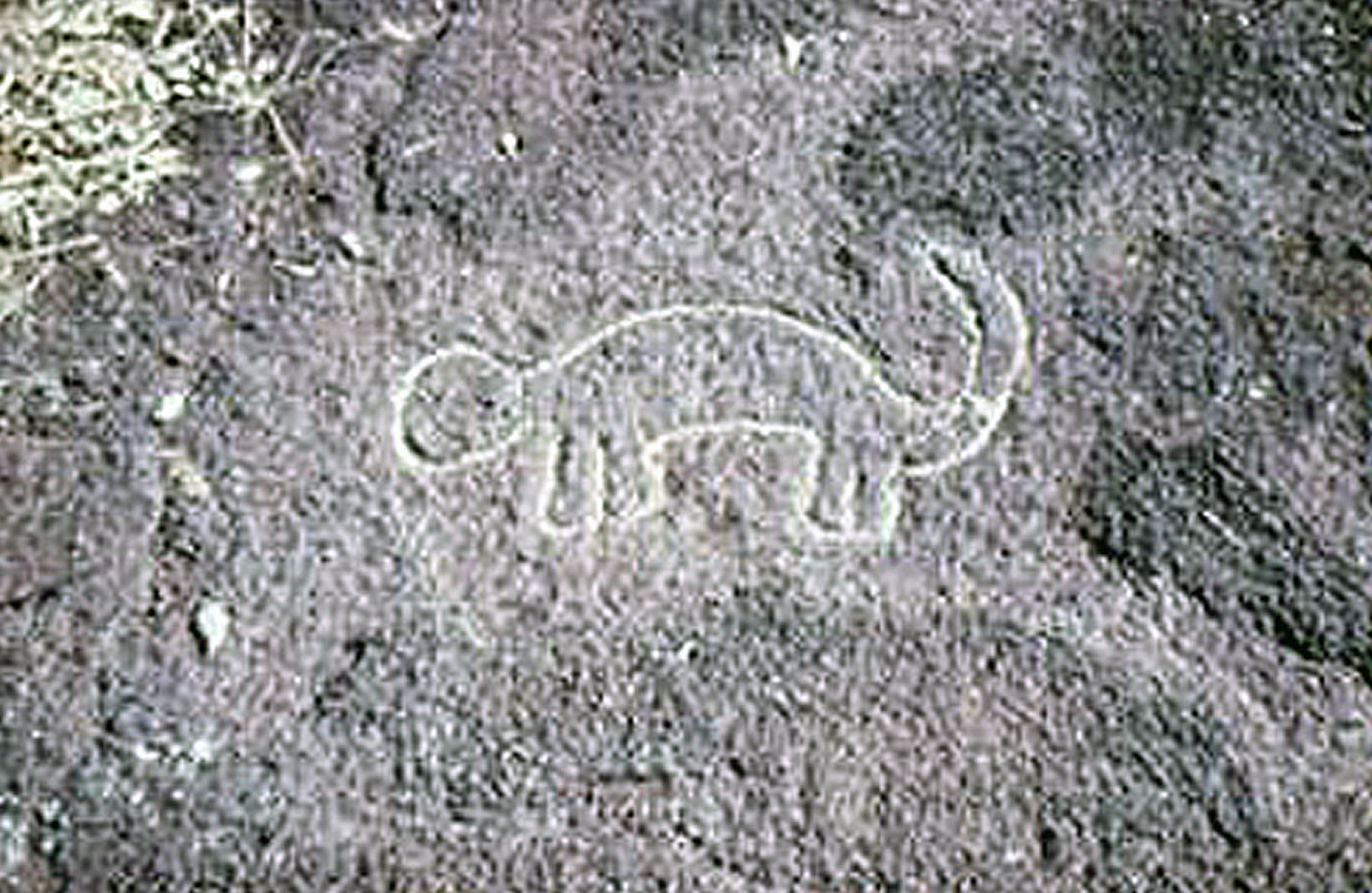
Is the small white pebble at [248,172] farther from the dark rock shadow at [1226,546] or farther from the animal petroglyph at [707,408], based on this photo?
the dark rock shadow at [1226,546]

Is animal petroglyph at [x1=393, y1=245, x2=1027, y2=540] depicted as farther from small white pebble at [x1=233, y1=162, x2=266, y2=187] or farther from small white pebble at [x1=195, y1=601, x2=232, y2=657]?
small white pebble at [x1=233, y1=162, x2=266, y2=187]

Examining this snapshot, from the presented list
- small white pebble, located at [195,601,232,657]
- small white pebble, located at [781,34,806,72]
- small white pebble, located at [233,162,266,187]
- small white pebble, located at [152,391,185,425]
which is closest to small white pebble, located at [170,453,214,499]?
small white pebble, located at [152,391,185,425]

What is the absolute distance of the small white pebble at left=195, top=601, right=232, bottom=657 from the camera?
7.58ft

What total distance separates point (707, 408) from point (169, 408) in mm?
701

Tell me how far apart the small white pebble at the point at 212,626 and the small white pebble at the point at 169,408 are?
279 millimetres

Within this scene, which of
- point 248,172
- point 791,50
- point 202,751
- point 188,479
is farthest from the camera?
point 791,50

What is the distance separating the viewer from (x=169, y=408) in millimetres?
2486

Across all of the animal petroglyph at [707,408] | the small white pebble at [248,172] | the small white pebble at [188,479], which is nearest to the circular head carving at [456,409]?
the animal petroglyph at [707,408]

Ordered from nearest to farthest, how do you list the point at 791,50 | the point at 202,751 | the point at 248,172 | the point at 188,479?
the point at 202,751, the point at 188,479, the point at 248,172, the point at 791,50

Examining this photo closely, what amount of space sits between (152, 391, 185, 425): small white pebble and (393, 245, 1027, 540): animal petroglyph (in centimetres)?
28

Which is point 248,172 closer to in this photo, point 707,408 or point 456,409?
point 456,409

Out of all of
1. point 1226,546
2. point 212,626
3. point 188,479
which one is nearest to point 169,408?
point 188,479

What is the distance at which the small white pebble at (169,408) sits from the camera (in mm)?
2480

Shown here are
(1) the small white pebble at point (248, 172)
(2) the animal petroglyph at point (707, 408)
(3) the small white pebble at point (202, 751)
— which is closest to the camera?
(3) the small white pebble at point (202, 751)
